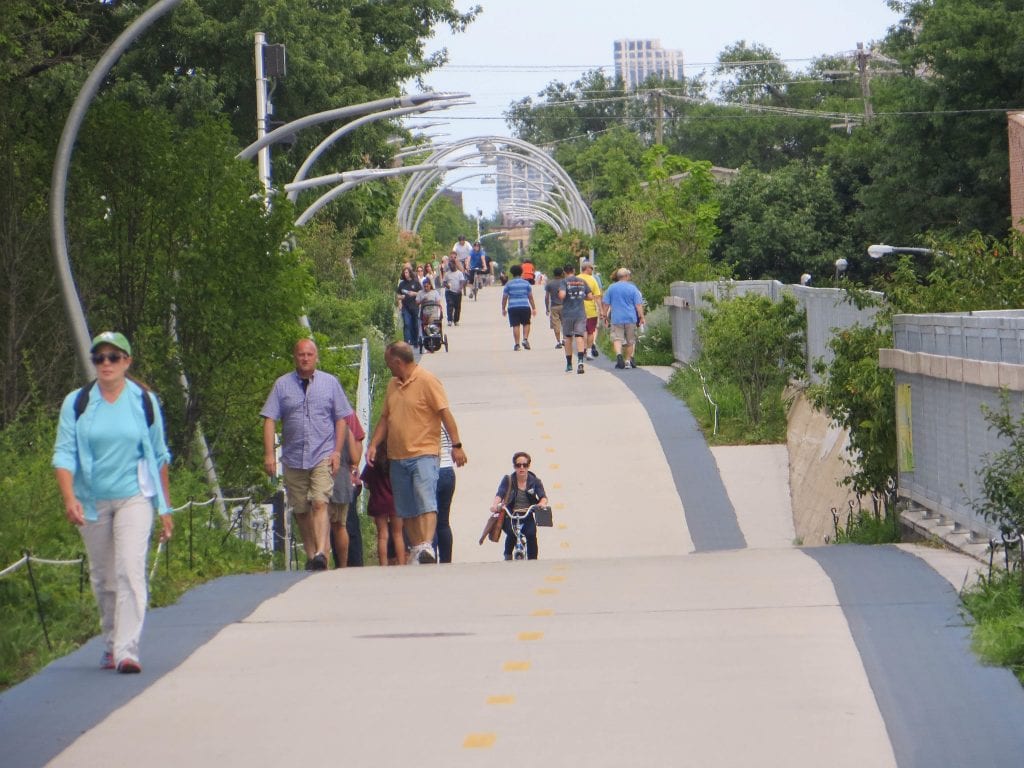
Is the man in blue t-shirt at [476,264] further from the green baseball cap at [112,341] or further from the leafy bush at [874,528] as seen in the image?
the green baseball cap at [112,341]

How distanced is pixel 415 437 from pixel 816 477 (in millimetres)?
7288

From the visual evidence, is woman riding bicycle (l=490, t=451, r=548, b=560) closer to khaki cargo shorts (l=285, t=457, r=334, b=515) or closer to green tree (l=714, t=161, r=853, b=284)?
khaki cargo shorts (l=285, t=457, r=334, b=515)

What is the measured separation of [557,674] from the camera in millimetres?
7953

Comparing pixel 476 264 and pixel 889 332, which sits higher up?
pixel 476 264

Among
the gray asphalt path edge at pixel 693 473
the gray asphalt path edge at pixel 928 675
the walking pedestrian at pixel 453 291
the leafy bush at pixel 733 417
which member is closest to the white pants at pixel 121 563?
the gray asphalt path edge at pixel 928 675

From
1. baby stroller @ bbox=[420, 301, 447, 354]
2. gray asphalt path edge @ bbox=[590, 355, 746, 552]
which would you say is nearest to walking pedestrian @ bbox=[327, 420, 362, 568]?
gray asphalt path edge @ bbox=[590, 355, 746, 552]

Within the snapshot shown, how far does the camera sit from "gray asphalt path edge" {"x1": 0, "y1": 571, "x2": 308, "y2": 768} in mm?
6977

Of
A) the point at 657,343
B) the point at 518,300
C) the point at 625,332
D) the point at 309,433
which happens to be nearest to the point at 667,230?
the point at 518,300

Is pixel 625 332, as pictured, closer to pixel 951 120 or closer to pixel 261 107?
pixel 261 107

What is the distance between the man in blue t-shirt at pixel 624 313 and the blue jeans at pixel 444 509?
14970mm

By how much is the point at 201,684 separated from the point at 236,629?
1.60 meters

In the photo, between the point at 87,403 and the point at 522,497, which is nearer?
the point at 87,403

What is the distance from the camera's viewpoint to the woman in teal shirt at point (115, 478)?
8.20 meters

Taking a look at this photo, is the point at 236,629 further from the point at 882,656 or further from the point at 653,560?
the point at 653,560
